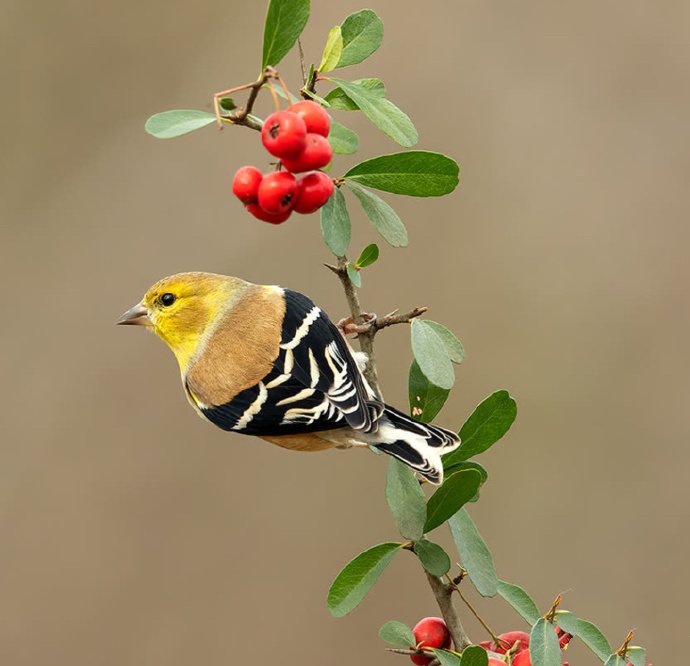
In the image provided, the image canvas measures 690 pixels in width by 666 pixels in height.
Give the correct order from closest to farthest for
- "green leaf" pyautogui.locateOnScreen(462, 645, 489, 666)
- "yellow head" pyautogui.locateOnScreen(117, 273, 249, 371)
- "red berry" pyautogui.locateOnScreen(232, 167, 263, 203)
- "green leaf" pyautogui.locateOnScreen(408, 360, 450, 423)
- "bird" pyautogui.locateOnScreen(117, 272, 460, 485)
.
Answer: "green leaf" pyautogui.locateOnScreen(462, 645, 489, 666)
"red berry" pyautogui.locateOnScreen(232, 167, 263, 203)
"green leaf" pyautogui.locateOnScreen(408, 360, 450, 423)
"bird" pyautogui.locateOnScreen(117, 272, 460, 485)
"yellow head" pyautogui.locateOnScreen(117, 273, 249, 371)

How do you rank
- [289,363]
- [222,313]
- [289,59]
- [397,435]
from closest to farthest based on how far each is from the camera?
1. [397,435]
2. [289,363]
3. [222,313]
4. [289,59]

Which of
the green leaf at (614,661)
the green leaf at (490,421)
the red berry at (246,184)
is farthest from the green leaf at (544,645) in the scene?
the red berry at (246,184)

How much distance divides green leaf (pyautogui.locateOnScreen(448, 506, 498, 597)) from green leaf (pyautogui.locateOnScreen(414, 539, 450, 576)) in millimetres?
26

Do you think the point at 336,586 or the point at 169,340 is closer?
the point at 336,586

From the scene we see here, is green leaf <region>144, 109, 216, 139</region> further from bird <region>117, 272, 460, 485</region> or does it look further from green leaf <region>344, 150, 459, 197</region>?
bird <region>117, 272, 460, 485</region>

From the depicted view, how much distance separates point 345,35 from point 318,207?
32 cm

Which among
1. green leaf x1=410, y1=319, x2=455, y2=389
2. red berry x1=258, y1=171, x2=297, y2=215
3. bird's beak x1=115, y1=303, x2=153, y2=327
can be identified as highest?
red berry x1=258, y1=171, x2=297, y2=215

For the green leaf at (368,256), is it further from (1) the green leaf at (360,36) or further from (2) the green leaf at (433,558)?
(2) the green leaf at (433,558)

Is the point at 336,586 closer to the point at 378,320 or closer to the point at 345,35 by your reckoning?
the point at 378,320

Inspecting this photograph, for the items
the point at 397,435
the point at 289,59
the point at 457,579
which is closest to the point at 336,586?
the point at 457,579

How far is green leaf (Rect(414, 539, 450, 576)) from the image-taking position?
56.1 inches

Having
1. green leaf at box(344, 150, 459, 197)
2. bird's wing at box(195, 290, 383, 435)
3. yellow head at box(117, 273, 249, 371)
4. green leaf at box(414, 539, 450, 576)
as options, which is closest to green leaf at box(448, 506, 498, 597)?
green leaf at box(414, 539, 450, 576)

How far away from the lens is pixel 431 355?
1.49 metres

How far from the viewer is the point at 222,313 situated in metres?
2.15
